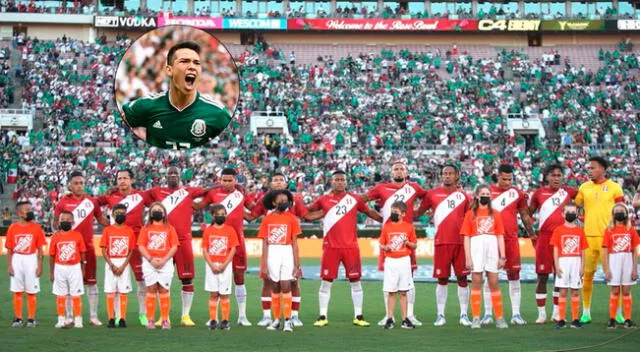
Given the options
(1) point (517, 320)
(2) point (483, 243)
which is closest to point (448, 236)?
(2) point (483, 243)

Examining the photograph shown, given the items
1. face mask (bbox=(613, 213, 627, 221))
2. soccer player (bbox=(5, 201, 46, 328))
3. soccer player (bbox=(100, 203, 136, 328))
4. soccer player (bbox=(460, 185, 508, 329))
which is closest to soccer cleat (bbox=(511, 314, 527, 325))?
soccer player (bbox=(460, 185, 508, 329))

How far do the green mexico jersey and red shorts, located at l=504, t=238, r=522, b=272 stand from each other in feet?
17.0

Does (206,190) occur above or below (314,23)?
below

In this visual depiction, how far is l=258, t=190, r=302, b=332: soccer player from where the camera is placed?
13.0 metres

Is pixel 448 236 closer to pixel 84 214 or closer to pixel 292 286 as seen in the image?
pixel 292 286

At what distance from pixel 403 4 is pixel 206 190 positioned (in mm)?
41994

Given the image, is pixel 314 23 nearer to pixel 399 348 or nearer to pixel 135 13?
pixel 135 13

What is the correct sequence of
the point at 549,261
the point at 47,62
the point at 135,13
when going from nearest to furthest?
the point at 549,261 < the point at 47,62 < the point at 135,13

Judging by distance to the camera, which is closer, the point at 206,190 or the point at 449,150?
the point at 206,190

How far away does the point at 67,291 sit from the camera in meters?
13.2

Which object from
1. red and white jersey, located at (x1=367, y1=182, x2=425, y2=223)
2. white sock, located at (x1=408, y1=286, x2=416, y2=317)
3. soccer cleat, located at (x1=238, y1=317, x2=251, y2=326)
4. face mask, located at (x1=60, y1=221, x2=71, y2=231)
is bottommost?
soccer cleat, located at (x1=238, y1=317, x2=251, y2=326)

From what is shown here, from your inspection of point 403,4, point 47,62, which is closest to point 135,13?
point 47,62

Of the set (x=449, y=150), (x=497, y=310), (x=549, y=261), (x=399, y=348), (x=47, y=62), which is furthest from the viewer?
(x=47, y=62)

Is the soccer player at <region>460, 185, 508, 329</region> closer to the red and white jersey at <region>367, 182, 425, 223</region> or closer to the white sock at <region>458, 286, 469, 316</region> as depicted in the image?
the white sock at <region>458, 286, 469, 316</region>
